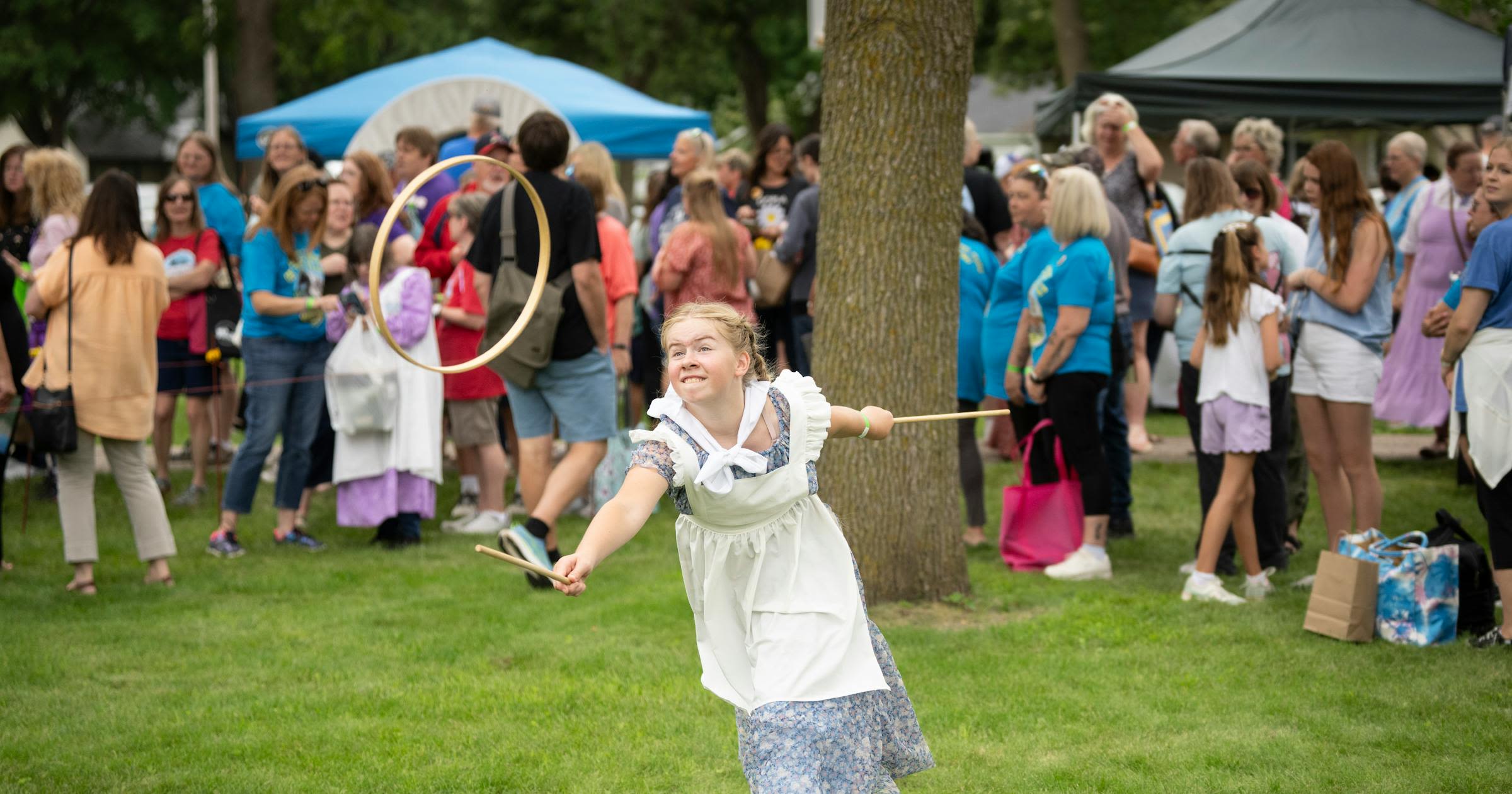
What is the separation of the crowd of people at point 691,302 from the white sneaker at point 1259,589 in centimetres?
3

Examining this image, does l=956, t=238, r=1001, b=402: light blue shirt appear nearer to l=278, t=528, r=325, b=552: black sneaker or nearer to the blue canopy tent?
l=278, t=528, r=325, b=552: black sneaker

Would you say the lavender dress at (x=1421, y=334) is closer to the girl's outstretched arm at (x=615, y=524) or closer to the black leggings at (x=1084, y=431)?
the black leggings at (x=1084, y=431)

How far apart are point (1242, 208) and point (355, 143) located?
9.57 metres

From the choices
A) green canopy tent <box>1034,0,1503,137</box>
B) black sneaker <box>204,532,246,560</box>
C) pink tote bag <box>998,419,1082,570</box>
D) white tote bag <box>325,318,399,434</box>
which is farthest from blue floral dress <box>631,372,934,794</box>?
green canopy tent <box>1034,0,1503,137</box>

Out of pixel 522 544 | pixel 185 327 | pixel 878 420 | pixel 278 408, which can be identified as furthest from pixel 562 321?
pixel 185 327

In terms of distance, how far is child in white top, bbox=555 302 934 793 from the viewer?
351 cm

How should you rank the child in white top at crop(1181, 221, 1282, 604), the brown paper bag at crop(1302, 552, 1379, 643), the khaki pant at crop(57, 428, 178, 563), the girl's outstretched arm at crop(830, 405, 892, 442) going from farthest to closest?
the khaki pant at crop(57, 428, 178, 563) < the child in white top at crop(1181, 221, 1282, 604) < the brown paper bag at crop(1302, 552, 1379, 643) < the girl's outstretched arm at crop(830, 405, 892, 442)

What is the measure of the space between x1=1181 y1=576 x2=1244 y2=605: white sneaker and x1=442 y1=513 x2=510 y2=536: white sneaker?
374 centimetres

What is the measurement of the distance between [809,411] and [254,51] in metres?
21.2

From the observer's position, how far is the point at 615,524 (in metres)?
3.35

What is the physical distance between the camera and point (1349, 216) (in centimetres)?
650

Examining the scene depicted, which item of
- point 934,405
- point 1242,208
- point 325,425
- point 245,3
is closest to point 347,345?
point 325,425

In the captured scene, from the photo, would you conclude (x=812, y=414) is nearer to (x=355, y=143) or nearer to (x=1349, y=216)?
(x=1349, y=216)

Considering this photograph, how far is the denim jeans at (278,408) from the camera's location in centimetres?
774
